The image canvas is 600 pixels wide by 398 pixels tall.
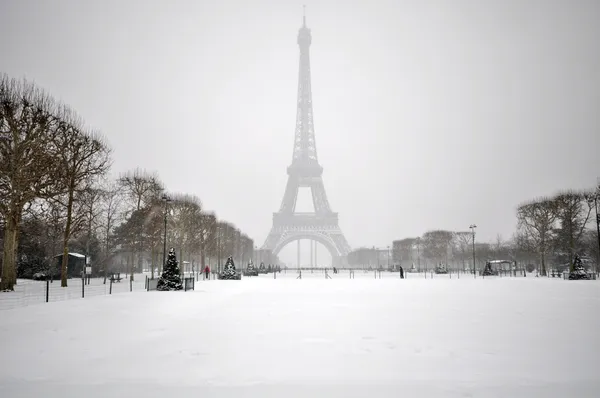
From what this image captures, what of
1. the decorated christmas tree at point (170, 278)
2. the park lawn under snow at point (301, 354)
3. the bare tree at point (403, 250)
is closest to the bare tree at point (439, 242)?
the bare tree at point (403, 250)

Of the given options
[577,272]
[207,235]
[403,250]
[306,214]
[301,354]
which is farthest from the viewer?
[306,214]

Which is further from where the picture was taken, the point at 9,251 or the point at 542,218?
the point at 542,218

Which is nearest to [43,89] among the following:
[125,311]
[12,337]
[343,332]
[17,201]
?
[17,201]

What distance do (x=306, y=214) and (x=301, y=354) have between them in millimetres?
104457

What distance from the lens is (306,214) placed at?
11319 cm

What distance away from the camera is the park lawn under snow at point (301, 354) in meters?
6.63

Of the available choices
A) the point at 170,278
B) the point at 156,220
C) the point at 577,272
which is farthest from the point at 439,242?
the point at 170,278

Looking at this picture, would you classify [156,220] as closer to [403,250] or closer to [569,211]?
[569,211]

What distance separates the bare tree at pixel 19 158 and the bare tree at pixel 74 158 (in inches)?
84.3

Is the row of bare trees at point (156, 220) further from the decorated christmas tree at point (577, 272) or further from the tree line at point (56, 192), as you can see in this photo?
the decorated christmas tree at point (577, 272)

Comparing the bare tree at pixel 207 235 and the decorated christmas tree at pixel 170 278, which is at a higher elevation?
the bare tree at pixel 207 235

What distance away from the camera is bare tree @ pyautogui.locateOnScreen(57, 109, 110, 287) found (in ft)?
96.4

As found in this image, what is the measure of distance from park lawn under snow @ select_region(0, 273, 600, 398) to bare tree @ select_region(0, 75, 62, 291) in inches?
473

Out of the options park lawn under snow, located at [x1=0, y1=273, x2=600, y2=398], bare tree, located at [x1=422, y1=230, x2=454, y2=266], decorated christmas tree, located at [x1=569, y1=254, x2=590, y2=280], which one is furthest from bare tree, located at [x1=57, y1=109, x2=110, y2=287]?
bare tree, located at [x1=422, y1=230, x2=454, y2=266]
